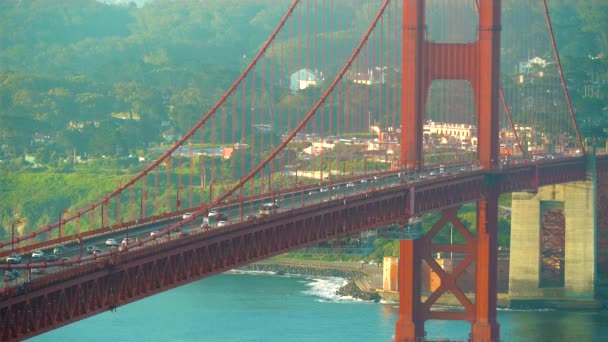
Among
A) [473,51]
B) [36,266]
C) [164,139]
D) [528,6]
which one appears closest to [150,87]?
[164,139]

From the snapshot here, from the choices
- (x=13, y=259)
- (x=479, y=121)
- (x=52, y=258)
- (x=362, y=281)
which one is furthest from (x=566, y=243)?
(x=13, y=259)

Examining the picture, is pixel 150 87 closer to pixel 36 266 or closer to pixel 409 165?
pixel 409 165

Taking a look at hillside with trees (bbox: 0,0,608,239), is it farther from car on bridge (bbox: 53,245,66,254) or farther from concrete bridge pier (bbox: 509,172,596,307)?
car on bridge (bbox: 53,245,66,254)

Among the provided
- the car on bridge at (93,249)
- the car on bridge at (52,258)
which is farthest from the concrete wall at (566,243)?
the car on bridge at (52,258)

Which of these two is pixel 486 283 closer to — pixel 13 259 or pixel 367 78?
pixel 13 259

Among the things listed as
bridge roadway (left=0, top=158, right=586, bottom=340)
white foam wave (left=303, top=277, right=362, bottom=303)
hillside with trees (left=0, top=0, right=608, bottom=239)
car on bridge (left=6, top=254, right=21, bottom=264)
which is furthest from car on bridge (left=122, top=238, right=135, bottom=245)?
hillside with trees (left=0, top=0, right=608, bottom=239)

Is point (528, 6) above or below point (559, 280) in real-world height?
above

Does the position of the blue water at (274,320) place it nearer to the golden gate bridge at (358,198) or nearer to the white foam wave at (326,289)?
the white foam wave at (326,289)
